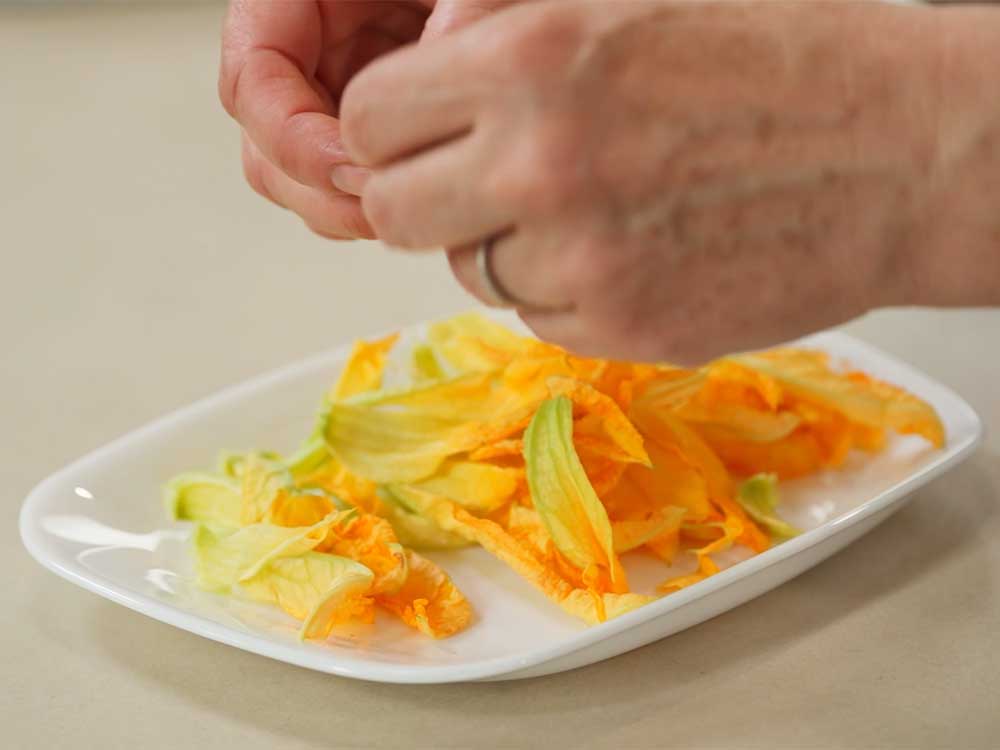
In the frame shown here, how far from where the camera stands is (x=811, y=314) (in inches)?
28.5

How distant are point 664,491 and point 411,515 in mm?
206

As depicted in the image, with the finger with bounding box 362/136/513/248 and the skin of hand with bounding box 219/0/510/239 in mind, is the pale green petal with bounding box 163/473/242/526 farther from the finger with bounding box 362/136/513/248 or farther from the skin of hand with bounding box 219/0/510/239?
the finger with bounding box 362/136/513/248


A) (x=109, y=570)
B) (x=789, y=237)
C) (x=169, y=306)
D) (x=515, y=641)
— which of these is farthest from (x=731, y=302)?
(x=169, y=306)

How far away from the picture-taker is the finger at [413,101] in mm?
682

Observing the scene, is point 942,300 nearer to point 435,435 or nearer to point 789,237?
point 789,237

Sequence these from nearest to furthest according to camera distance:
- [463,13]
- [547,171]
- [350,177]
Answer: [547,171]
[463,13]
[350,177]

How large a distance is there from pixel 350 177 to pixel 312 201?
0.33 ft

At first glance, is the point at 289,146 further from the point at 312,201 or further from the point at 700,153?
the point at 700,153

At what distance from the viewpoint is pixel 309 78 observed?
1218 millimetres

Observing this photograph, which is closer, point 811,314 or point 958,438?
point 811,314

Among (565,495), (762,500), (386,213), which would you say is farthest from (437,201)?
(762,500)

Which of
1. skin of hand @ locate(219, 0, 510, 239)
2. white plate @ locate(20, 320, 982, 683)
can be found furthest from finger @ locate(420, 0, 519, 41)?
white plate @ locate(20, 320, 982, 683)

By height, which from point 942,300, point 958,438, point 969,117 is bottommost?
point 958,438

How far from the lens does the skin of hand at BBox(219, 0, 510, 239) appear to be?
3.35ft
